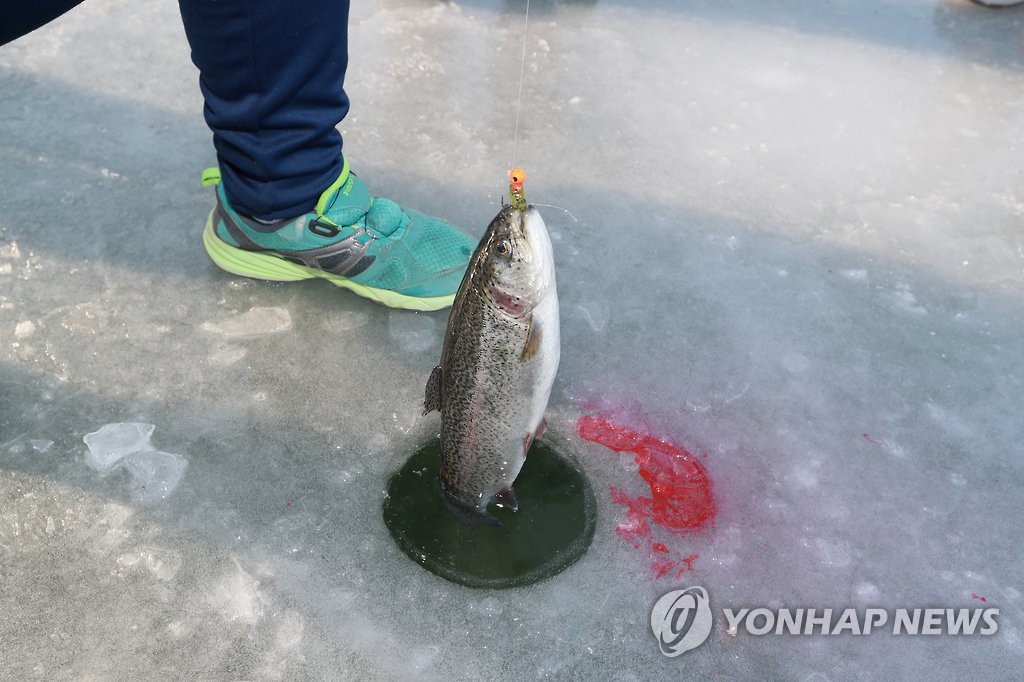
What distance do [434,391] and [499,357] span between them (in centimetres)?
25

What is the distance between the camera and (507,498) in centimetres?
254

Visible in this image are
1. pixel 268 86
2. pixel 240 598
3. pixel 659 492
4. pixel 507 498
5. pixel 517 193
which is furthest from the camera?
pixel 268 86

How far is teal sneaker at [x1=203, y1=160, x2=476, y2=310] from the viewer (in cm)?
323

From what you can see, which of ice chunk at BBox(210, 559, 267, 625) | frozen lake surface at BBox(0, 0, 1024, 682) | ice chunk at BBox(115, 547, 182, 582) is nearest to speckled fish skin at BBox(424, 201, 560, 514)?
frozen lake surface at BBox(0, 0, 1024, 682)

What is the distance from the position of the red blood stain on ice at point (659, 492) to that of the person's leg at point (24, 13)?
1875 millimetres

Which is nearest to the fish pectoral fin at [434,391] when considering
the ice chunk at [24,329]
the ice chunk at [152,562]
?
the ice chunk at [152,562]

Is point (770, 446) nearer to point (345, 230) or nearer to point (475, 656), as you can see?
point (475, 656)

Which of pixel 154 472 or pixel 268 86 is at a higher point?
pixel 268 86

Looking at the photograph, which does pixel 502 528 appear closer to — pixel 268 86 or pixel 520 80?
pixel 268 86

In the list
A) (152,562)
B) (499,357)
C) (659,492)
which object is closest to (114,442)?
(152,562)

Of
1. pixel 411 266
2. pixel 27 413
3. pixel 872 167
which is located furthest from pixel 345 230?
pixel 872 167

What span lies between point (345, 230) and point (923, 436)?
199cm

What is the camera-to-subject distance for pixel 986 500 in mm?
2709

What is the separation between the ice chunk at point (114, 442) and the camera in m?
2.71
